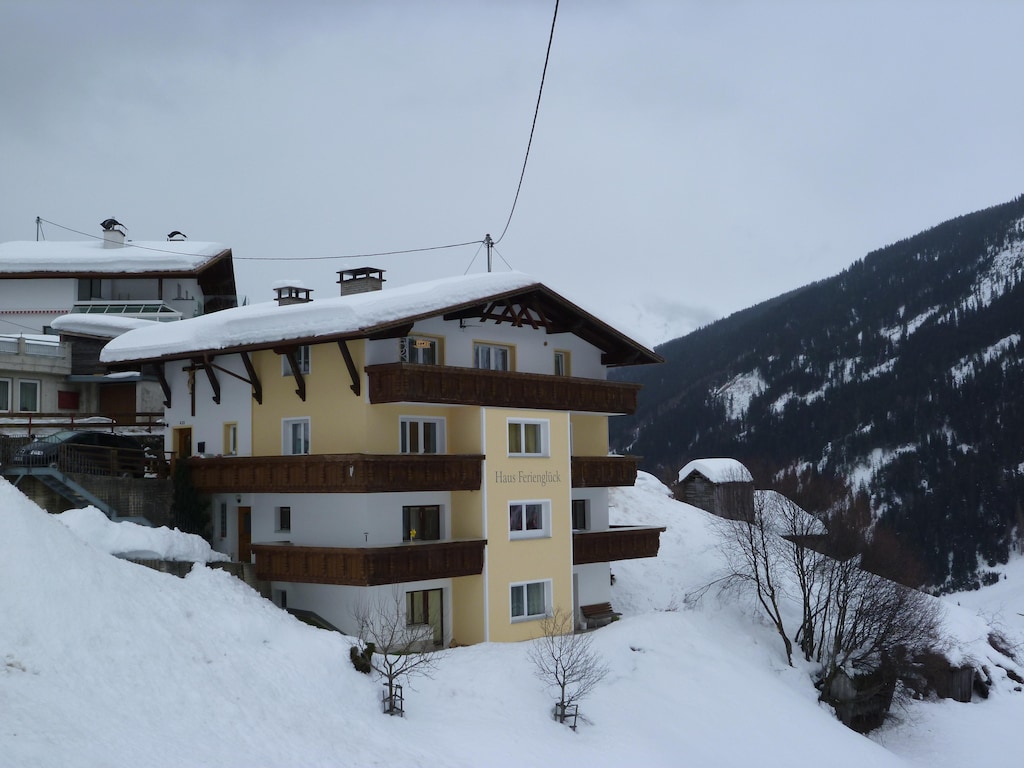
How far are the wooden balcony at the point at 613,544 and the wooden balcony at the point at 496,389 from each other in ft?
15.0

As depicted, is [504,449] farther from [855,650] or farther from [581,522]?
[855,650]

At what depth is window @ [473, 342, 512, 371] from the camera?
3728 centimetres

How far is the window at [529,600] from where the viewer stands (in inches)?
1371

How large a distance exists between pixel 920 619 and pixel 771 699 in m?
10.1

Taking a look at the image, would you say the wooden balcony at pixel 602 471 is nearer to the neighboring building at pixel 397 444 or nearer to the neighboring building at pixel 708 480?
the neighboring building at pixel 397 444

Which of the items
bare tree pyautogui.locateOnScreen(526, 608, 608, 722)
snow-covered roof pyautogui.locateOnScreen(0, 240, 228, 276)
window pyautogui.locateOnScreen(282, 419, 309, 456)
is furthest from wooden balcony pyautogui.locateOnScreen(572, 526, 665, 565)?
snow-covered roof pyautogui.locateOnScreen(0, 240, 228, 276)

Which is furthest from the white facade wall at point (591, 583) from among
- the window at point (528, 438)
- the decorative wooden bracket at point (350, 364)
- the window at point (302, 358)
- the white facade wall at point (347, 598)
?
the window at point (302, 358)

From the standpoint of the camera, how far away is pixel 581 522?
41.6m

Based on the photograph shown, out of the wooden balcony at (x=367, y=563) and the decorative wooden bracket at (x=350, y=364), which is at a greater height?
the decorative wooden bracket at (x=350, y=364)

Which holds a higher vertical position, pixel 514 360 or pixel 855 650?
pixel 514 360

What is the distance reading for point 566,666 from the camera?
29.8 m

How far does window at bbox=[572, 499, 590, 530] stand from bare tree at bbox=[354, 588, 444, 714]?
9908 millimetres

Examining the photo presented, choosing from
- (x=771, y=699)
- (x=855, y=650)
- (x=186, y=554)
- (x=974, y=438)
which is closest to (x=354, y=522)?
(x=186, y=554)

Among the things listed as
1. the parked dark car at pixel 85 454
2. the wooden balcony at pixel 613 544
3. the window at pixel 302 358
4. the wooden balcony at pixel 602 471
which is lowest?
the wooden balcony at pixel 613 544
